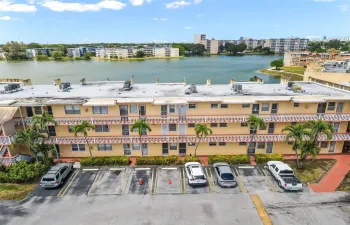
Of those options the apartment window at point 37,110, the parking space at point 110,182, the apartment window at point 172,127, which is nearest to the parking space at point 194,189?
the parking space at point 110,182

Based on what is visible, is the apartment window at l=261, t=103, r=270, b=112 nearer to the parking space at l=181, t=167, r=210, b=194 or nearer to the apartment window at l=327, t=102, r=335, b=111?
the apartment window at l=327, t=102, r=335, b=111

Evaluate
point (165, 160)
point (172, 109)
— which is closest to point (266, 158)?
point (165, 160)

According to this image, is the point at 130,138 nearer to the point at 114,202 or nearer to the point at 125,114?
the point at 125,114

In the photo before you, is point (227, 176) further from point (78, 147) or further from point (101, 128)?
point (78, 147)

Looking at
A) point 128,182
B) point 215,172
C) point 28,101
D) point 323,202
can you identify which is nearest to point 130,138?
point 128,182

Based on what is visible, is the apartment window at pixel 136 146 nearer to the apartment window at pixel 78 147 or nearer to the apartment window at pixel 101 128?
the apartment window at pixel 101 128

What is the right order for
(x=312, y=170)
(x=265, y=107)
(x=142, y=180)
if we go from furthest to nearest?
(x=265, y=107) < (x=312, y=170) < (x=142, y=180)
